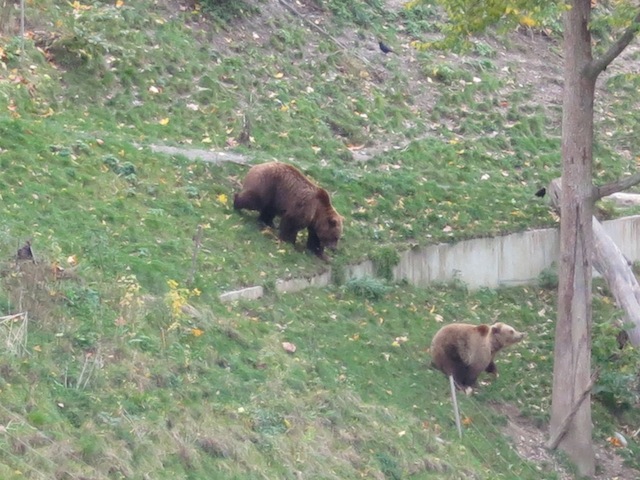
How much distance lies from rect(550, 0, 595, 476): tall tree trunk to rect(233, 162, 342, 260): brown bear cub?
4.00 m

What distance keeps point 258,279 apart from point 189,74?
7.64 metres

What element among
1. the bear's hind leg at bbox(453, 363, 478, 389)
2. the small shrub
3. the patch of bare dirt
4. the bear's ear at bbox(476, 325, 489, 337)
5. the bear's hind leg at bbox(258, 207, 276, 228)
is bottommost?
the patch of bare dirt

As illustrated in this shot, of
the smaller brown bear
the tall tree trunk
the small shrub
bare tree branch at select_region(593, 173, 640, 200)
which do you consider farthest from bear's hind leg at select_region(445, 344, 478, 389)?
the small shrub

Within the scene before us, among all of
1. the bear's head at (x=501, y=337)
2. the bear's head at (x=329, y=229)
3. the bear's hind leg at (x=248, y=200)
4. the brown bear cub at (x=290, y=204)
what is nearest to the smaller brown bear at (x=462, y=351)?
the bear's head at (x=501, y=337)

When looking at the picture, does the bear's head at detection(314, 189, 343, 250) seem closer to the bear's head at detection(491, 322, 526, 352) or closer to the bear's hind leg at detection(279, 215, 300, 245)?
the bear's hind leg at detection(279, 215, 300, 245)

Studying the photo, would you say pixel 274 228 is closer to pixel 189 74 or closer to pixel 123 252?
pixel 123 252

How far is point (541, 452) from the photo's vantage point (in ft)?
50.3

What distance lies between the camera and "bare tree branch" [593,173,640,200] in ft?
47.0

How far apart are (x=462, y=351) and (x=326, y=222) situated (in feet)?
10.4

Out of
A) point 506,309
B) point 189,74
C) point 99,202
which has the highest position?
point 189,74

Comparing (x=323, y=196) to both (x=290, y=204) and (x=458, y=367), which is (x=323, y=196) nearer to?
(x=290, y=204)

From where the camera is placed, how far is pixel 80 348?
11.2 m

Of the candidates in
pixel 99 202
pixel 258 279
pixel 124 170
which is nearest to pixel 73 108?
pixel 124 170

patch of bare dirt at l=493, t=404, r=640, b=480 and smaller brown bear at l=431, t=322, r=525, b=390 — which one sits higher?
smaller brown bear at l=431, t=322, r=525, b=390
